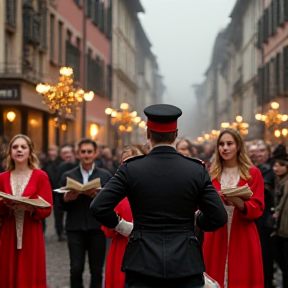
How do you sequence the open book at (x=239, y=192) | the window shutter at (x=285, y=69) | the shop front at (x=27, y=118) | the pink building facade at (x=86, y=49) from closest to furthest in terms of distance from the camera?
the open book at (x=239, y=192) → the shop front at (x=27, y=118) → the pink building facade at (x=86, y=49) → the window shutter at (x=285, y=69)

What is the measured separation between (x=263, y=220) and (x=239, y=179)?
7.99ft

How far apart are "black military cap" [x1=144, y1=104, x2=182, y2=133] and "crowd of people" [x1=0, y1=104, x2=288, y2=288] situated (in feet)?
0.07

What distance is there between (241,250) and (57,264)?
5539 millimetres

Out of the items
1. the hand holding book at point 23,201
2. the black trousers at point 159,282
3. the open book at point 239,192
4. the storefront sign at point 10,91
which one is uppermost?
the storefront sign at point 10,91

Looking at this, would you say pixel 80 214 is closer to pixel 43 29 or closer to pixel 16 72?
pixel 16 72

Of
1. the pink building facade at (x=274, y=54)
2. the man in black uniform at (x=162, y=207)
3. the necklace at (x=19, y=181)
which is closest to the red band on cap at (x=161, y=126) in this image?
the man in black uniform at (x=162, y=207)

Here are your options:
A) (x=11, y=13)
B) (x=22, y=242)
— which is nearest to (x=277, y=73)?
(x=11, y=13)

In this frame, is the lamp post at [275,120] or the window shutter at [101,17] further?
the window shutter at [101,17]

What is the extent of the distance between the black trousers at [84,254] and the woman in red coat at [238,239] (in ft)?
5.70

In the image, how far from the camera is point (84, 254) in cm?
870

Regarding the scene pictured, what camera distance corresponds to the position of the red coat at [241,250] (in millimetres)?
7047

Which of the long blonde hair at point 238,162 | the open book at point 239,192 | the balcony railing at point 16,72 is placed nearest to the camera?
the open book at point 239,192

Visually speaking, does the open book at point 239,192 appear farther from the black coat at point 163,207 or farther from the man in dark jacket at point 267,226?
the man in dark jacket at point 267,226

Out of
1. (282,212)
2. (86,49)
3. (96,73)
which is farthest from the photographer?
(96,73)
